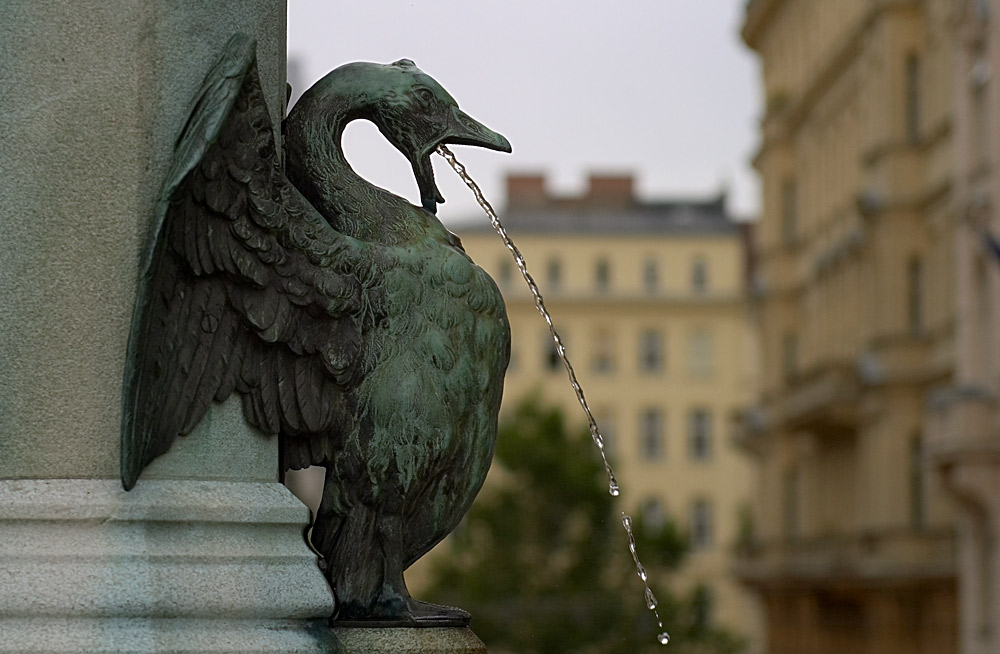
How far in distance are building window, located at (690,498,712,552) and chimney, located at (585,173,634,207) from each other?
13.5 meters

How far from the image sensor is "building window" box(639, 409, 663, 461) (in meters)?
94.1

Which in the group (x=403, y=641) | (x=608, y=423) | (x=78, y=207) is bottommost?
(x=403, y=641)

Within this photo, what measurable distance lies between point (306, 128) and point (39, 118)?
2.25 feet

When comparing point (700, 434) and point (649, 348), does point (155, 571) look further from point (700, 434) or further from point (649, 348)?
point (700, 434)

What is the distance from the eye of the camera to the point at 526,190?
96312 millimetres

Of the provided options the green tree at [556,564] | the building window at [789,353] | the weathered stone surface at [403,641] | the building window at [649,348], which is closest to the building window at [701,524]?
the building window at [649,348]

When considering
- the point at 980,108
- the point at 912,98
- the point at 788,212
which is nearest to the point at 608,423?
the point at 788,212

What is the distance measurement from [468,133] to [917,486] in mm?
36576

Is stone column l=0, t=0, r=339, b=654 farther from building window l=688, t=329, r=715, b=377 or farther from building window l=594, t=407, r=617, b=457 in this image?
building window l=688, t=329, r=715, b=377

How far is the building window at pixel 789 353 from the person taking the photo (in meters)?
55.8

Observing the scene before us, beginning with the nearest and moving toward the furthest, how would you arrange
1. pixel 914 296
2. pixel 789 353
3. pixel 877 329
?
pixel 914 296 → pixel 877 329 → pixel 789 353

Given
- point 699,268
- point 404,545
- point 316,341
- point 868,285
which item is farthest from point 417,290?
point 699,268

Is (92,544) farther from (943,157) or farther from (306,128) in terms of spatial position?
(943,157)

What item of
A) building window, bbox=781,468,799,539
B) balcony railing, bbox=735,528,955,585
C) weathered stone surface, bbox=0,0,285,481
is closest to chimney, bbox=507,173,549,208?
Result: balcony railing, bbox=735,528,955,585
